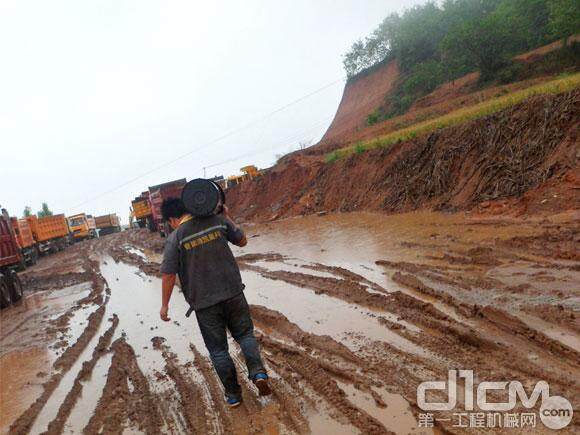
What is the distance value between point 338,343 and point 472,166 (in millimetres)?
10945

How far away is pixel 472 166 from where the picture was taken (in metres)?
14.4

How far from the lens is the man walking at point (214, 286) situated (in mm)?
4066

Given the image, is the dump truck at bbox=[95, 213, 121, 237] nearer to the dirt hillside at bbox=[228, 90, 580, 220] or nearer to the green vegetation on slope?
the green vegetation on slope

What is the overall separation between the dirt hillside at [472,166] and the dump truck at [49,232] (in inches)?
706

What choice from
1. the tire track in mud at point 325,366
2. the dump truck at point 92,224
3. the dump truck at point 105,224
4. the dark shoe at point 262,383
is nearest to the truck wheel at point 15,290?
the tire track in mud at point 325,366

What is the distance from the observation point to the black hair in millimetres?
4328

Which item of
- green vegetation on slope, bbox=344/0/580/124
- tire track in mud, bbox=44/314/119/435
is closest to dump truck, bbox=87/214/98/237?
green vegetation on slope, bbox=344/0/580/124

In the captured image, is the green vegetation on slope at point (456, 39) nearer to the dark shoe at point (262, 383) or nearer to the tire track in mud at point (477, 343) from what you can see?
the tire track in mud at point (477, 343)

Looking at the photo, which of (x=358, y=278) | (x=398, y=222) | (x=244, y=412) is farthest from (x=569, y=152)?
(x=244, y=412)

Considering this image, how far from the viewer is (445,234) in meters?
10.6

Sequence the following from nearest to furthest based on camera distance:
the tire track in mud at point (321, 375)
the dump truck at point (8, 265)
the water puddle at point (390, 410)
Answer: the water puddle at point (390, 410)
the tire track in mud at point (321, 375)
the dump truck at point (8, 265)

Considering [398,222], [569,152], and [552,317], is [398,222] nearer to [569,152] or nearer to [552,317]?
[569,152]

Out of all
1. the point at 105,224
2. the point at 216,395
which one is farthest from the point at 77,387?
the point at 105,224

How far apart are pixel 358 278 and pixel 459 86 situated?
31.0 meters
